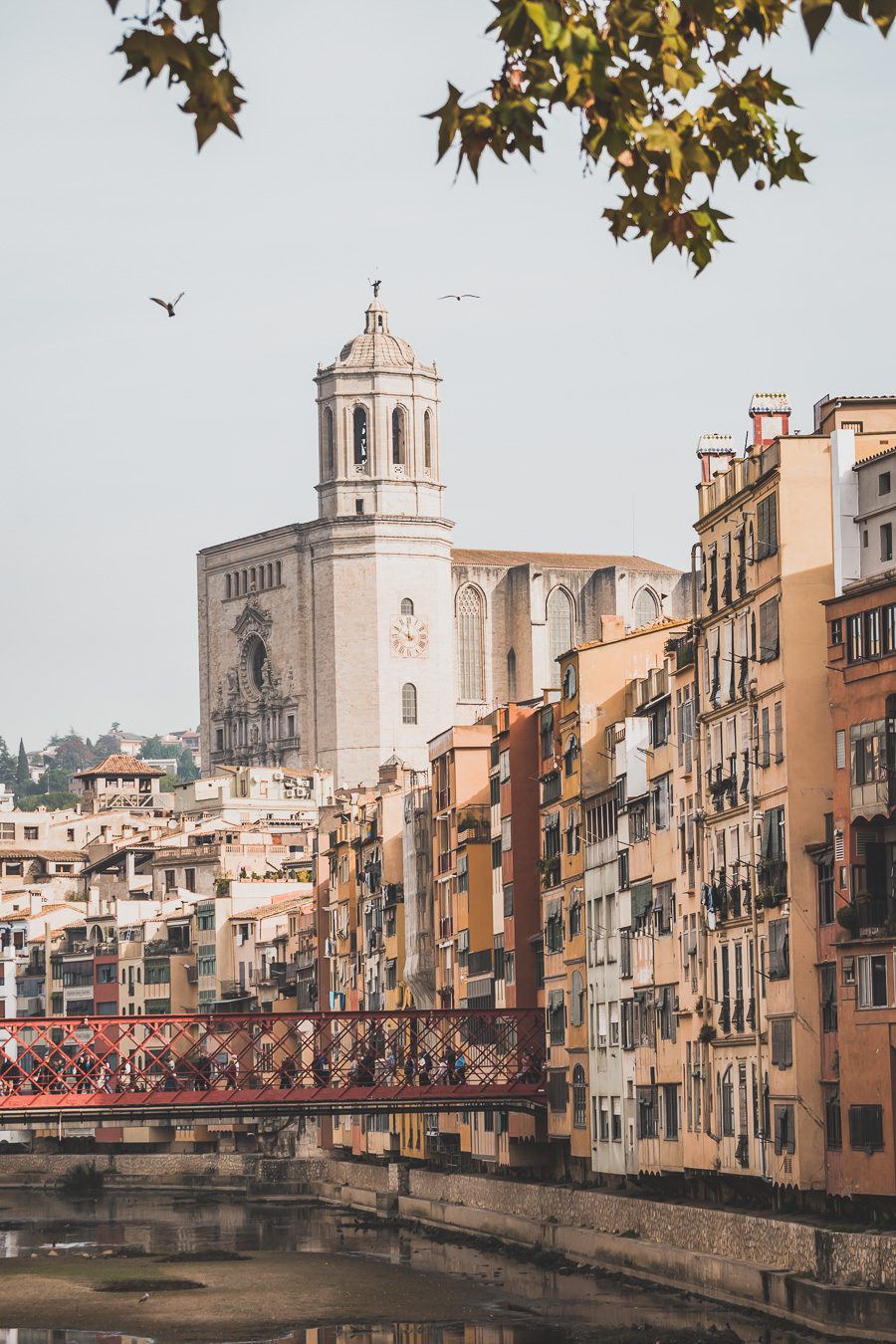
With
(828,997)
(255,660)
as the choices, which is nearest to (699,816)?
(828,997)

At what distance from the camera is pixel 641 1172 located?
58250mm

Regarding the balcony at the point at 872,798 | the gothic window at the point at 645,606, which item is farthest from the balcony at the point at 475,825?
the gothic window at the point at 645,606

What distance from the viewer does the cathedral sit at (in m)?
179

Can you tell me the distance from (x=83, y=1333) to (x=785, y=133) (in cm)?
4867

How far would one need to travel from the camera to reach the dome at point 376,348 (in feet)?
622

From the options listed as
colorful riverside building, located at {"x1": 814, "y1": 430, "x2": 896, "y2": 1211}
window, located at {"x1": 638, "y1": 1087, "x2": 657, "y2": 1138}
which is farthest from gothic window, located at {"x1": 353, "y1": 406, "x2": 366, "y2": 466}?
colorful riverside building, located at {"x1": 814, "y1": 430, "x2": 896, "y2": 1211}

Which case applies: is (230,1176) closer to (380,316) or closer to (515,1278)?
(515,1278)

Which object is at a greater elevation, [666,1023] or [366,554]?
[366,554]

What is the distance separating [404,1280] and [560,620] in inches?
5188

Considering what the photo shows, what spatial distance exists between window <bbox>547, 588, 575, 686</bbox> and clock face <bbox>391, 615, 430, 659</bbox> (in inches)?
533

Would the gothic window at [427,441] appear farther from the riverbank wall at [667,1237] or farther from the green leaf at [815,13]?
A: the green leaf at [815,13]

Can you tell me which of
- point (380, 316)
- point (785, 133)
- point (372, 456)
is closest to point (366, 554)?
point (372, 456)

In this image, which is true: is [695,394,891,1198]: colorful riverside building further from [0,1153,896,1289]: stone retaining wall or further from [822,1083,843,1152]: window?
[0,1153,896,1289]: stone retaining wall

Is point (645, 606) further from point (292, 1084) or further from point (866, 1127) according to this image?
point (866, 1127)
